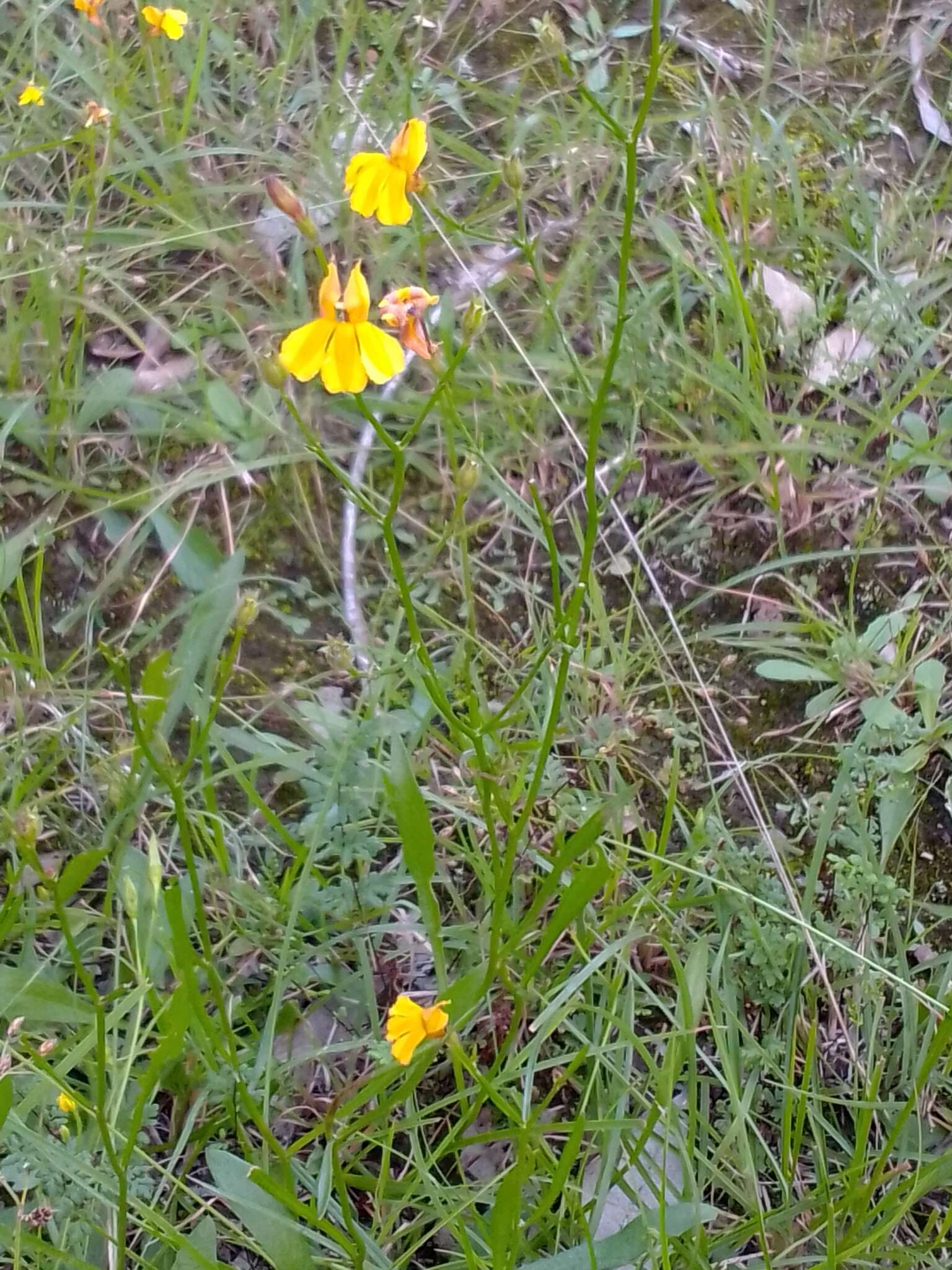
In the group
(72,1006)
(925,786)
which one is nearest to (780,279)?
(925,786)

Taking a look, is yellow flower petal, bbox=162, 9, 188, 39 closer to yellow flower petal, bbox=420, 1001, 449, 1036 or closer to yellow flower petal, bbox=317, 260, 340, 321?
yellow flower petal, bbox=317, 260, 340, 321

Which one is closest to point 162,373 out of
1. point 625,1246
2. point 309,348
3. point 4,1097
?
point 309,348

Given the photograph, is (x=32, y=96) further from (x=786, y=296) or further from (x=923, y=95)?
(x=923, y=95)

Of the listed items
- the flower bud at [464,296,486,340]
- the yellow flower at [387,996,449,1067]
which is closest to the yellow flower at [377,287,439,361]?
the flower bud at [464,296,486,340]

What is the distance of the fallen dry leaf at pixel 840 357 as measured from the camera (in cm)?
137

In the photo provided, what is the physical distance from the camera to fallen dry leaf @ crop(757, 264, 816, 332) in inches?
54.9

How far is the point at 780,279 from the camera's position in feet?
4.71

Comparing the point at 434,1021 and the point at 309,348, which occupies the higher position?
the point at 309,348

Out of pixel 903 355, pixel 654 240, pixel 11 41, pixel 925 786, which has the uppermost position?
pixel 11 41

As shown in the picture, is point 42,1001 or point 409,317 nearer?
point 409,317

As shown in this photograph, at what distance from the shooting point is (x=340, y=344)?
72cm

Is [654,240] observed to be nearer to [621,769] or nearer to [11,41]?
[621,769]

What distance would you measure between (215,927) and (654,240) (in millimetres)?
1119

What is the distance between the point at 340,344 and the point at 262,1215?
72 cm
